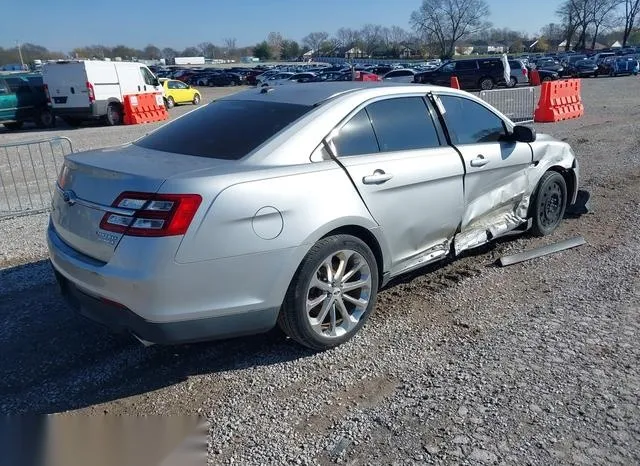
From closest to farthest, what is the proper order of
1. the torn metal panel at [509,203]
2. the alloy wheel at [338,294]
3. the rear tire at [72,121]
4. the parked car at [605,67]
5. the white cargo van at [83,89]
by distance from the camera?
the alloy wheel at [338,294] < the torn metal panel at [509,203] < the white cargo van at [83,89] < the rear tire at [72,121] < the parked car at [605,67]

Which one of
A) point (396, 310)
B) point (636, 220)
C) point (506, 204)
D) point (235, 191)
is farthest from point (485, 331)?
point (636, 220)

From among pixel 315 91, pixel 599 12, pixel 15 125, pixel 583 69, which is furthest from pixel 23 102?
pixel 599 12

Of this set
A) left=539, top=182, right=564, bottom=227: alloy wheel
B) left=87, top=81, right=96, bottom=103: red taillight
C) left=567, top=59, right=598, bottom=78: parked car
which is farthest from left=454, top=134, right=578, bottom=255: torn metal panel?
left=567, top=59, right=598, bottom=78: parked car

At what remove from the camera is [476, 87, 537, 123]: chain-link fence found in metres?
15.8

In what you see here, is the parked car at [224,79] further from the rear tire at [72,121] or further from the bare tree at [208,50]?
the bare tree at [208,50]

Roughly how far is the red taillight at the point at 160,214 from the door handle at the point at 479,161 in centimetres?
243

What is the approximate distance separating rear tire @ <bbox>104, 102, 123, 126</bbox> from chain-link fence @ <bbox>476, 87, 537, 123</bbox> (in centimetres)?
1230

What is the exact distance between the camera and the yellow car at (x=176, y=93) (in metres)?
26.6

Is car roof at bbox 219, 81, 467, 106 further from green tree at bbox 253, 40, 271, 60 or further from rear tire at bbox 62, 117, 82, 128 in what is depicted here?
green tree at bbox 253, 40, 271, 60

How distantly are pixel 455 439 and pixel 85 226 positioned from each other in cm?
227

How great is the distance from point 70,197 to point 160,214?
0.79 meters

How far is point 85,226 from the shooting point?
3082 mm

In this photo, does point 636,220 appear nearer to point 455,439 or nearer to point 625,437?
point 625,437

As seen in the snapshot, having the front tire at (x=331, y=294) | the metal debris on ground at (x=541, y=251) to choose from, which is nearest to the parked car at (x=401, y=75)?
the metal debris on ground at (x=541, y=251)
